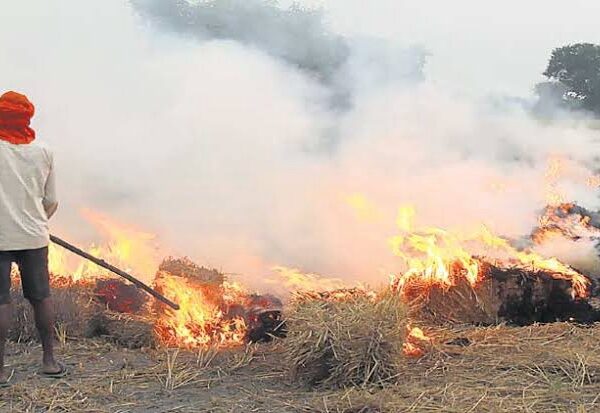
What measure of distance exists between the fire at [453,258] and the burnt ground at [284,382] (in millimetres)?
784

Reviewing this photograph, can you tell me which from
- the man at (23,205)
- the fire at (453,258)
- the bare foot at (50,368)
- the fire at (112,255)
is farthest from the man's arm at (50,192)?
the fire at (453,258)

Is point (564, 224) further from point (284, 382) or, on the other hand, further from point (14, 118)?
point (14, 118)

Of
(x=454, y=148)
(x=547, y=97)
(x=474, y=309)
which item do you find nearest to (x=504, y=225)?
(x=474, y=309)

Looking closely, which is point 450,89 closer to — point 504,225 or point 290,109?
point 290,109

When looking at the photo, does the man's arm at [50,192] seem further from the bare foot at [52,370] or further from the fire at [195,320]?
the fire at [195,320]

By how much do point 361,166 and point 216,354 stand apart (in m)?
3.12

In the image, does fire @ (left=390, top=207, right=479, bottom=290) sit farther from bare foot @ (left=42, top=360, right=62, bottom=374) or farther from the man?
the man

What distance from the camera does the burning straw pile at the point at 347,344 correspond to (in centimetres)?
448

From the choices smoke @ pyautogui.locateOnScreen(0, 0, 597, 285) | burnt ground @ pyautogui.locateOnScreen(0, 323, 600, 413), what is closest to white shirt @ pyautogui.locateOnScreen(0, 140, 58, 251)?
burnt ground @ pyautogui.locateOnScreen(0, 323, 600, 413)

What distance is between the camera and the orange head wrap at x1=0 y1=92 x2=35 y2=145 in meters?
4.46

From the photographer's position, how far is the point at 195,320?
567 cm

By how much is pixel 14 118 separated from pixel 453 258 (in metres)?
3.64

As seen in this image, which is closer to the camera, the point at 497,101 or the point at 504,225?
the point at 504,225

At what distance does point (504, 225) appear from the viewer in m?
6.88
